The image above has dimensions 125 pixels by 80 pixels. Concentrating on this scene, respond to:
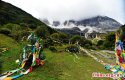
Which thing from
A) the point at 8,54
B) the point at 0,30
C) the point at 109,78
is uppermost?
the point at 0,30

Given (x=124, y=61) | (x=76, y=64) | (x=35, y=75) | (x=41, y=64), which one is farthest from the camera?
(x=76, y=64)

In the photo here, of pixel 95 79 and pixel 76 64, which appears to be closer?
pixel 95 79

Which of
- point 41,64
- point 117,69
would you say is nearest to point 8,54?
point 41,64

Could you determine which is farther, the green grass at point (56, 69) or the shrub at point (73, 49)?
the shrub at point (73, 49)

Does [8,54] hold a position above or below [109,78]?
above

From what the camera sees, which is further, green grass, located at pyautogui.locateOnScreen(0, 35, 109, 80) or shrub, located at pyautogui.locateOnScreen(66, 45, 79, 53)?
shrub, located at pyautogui.locateOnScreen(66, 45, 79, 53)

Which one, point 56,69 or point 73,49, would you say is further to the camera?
point 73,49

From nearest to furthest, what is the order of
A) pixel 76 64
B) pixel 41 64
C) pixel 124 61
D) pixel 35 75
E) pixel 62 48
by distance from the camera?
pixel 124 61, pixel 35 75, pixel 41 64, pixel 76 64, pixel 62 48

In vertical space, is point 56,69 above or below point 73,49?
below

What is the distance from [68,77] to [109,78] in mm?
4173

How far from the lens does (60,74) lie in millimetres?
27359

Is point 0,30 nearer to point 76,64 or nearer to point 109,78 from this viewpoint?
point 76,64

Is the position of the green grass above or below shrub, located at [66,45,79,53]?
below

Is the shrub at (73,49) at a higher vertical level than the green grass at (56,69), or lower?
higher
